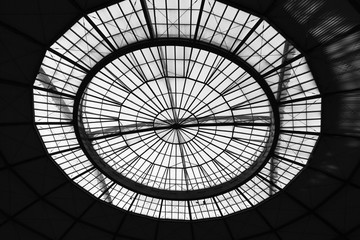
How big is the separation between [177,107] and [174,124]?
55.6 inches

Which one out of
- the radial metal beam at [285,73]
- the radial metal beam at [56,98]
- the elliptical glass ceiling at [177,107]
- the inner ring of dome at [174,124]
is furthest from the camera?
the inner ring of dome at [174,124]

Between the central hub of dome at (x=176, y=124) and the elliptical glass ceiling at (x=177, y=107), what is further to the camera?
the central hub of dome at (x=176, y=124)

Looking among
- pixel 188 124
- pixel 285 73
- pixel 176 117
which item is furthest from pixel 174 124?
pixel 285 73

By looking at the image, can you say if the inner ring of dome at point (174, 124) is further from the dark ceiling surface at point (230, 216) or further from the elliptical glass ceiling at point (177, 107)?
the dark ceiling surface at point (230, 216)

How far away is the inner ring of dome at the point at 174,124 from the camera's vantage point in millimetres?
23734

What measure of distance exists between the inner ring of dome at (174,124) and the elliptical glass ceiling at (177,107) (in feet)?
0.30

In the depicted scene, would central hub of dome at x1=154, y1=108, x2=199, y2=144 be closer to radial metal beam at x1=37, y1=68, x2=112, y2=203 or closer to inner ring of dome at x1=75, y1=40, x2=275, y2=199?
inner ring of dome at x1=75, y1=40, x2=275, y2=199

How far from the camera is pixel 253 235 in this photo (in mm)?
30625

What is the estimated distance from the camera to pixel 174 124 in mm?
26672

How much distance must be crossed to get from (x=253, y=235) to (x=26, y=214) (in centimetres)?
2065

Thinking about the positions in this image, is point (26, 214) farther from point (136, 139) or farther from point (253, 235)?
point (253, 235)

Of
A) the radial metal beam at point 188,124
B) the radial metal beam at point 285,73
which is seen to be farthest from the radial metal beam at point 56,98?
the radial metal beam at point 285,73

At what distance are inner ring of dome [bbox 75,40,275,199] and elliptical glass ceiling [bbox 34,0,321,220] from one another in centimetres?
9

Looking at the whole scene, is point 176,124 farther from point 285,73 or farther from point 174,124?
point 285,73
